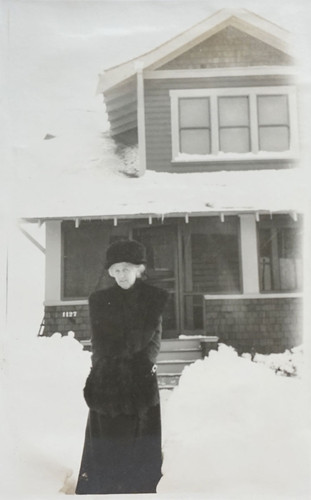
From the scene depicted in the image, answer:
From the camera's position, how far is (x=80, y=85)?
178 cm

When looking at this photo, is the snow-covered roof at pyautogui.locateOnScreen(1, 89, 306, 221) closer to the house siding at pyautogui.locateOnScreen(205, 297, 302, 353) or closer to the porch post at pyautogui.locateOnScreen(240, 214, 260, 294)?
the porch post at pyautogui.locateOnScreen(240, 214, 260, 294)

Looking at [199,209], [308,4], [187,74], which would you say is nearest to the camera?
[308,4]

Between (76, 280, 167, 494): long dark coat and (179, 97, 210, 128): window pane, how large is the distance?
970 mm

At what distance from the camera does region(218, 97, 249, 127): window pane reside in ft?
7.08

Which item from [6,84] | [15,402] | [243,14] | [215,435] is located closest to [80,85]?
[6,84]

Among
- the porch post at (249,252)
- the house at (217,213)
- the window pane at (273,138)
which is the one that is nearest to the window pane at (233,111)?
the house at (217,213)

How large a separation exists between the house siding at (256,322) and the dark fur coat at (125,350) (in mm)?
264

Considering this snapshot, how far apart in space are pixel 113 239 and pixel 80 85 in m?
0.53

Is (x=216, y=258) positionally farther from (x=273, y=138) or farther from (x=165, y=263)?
(x=273, y=138)

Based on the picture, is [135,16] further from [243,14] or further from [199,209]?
[199,209]

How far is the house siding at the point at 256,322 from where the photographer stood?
1.70m

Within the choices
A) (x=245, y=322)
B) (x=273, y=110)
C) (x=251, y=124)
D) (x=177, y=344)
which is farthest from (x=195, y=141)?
(x=177, y=344)

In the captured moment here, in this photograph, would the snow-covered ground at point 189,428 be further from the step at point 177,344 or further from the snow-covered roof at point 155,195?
the snow-covered roof at point 155,195

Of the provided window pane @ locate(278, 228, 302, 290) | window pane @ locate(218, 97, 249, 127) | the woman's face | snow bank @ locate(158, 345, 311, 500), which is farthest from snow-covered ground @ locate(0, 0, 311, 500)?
window pane @ locate(218, 97, 249, 127)
